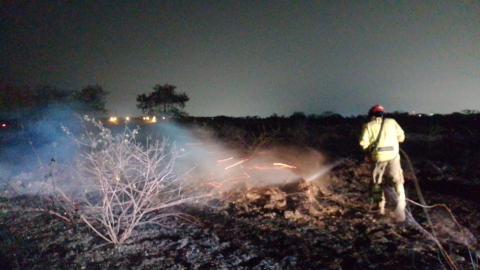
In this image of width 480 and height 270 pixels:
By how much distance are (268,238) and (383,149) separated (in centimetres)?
229

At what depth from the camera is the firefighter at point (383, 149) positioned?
5.36m

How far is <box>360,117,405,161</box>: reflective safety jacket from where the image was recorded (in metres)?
5.37

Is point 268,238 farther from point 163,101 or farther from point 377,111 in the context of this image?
point 163,101

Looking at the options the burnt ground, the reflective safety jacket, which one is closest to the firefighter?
the reflective safety jacket

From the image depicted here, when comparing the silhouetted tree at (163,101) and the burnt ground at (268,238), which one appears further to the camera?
the silhouetted tree at (163,101)

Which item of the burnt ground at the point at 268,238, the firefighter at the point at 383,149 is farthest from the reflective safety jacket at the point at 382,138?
the burnt ground at the point at 268,238

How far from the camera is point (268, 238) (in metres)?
4.78

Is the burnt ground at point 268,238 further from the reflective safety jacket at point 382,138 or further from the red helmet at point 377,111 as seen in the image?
the red helmet at point 377,111

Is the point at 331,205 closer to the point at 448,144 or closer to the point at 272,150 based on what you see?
the point at 272,150

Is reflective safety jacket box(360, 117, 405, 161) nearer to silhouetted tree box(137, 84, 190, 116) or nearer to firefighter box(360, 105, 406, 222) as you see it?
firefighter box(360, 105, 406, 222)

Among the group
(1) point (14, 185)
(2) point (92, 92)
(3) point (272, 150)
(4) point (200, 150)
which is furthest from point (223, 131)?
(2) point (92, 92)

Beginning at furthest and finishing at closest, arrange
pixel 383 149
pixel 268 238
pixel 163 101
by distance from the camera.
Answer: pixel 163 101 → pixel 383 149 → pixel 268 238

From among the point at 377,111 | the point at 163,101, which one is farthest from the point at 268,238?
the point at 163,101

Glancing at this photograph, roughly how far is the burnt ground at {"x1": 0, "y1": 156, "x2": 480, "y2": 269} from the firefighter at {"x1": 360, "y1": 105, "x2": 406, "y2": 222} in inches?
13.3
